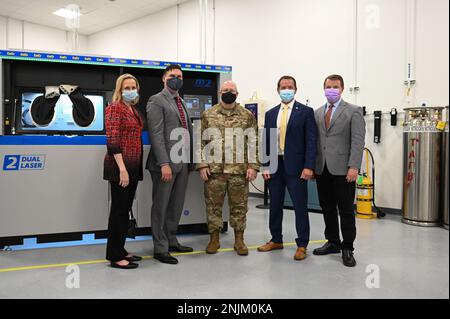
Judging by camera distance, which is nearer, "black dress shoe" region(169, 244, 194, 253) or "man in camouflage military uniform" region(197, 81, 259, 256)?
"man in camouflage military uniform" region(197, 81, 259, 256)

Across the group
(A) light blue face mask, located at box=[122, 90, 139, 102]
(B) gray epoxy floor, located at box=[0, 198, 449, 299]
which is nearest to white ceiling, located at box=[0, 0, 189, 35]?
(A) light blue face mask, located at box=[122, 90, 139, 102]

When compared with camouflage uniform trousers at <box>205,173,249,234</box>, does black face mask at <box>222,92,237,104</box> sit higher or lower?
higher

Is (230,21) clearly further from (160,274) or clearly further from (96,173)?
(160,274)

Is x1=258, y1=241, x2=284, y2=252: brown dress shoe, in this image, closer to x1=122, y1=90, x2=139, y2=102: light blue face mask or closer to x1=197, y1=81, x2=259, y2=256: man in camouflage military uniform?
x1=197, y1=81, x2=259, y2=256: man in camouflage military uniform

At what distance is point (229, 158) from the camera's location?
3.62 meters

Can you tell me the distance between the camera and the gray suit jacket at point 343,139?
3.34 metres

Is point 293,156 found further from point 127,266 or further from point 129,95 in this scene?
point 127,266

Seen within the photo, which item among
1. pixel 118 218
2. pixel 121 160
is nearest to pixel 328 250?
pixel 118 218

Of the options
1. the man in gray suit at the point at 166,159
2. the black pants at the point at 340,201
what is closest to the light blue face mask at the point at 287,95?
the black pants at the point at 340,201

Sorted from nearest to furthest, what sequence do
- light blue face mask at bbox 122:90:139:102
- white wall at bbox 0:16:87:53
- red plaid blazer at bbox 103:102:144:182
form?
red plaid blazer at bbox 103:102:144:182, light blue face mask at bbox 122:90:139:102, white wall at bbox 0:16:87:53

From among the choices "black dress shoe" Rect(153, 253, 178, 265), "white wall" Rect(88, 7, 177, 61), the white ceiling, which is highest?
the white ceiling

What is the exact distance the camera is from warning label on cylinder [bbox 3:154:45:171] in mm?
3783
